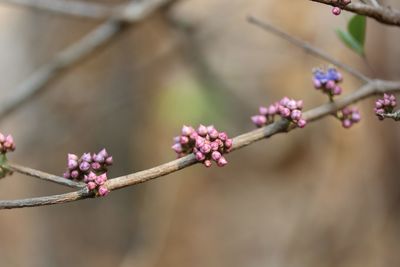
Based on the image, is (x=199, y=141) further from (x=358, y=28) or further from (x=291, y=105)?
(x=358, y=28)

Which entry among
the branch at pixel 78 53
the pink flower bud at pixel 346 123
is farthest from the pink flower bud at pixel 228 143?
the branch at pixel 78 53

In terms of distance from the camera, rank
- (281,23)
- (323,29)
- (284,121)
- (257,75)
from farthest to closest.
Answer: (257,75)
(281,23)
(323,29)
(284,121)

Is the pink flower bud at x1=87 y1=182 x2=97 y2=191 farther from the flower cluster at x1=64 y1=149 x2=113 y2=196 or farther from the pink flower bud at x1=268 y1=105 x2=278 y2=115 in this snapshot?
the pink flower bud at x1=268 y1=105 x2=278 y2=115

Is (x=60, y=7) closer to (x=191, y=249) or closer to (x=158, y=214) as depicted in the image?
(x=158, y=214)

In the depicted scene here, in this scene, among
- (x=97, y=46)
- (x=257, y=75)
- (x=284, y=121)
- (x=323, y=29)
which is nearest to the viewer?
(x=284, y=121)

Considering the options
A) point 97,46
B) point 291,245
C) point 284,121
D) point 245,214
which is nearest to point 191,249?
point 245,214

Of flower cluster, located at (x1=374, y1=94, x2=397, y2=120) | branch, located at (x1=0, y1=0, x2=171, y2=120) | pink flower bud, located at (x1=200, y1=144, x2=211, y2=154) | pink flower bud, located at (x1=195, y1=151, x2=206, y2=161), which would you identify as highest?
branch, located at (x1=0, y1=0, x2=171, y2=120)

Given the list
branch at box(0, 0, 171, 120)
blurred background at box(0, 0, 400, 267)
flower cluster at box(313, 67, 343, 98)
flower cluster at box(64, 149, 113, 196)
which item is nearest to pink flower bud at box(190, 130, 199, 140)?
flower cluster at box(64, 149, 113, 196)

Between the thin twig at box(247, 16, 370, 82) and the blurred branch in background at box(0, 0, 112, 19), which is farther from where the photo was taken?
the blurred branch in background at box(0, 0, 112, 19)
